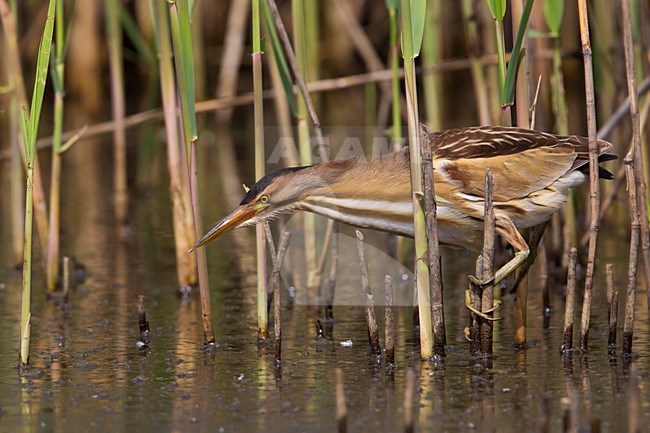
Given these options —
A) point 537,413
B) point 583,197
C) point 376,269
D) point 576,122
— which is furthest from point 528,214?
point 576,122

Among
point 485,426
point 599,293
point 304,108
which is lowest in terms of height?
point 485,426

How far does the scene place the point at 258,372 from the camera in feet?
10.2

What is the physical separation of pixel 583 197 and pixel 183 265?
212cm

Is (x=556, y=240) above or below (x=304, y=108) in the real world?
below

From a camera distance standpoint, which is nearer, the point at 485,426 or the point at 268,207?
the point at 485,426

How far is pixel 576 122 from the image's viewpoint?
7215 mm

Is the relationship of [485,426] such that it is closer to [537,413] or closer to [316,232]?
[537,413]

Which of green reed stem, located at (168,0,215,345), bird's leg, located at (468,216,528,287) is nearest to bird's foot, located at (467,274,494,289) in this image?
bird's leg, located at (468,216,528,287)

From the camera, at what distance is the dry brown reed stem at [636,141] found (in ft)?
9.89

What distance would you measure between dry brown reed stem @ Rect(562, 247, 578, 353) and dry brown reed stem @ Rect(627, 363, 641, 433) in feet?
0.64

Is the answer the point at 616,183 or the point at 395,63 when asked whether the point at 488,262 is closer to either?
the point at 395,63

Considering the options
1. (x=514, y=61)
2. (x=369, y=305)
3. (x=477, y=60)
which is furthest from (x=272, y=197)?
(x=477, y=60)

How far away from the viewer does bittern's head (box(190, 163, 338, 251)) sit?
3.13 meters

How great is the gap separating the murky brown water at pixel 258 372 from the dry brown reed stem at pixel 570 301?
49 mm
